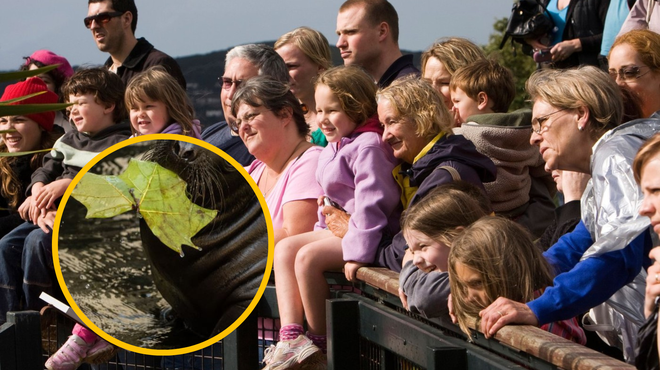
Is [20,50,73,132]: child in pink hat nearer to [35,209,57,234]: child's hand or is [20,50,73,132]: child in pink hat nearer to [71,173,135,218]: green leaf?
[35,209,57,234]: child's hand

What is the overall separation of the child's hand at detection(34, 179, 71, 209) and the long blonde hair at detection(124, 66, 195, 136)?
0.53 m

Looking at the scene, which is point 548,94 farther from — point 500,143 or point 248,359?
point 248,359

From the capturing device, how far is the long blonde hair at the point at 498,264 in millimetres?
3137

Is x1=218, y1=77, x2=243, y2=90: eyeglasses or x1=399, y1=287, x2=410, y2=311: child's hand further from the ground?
x1=218, y1=77, x2=243, y2=90: eyeglasses

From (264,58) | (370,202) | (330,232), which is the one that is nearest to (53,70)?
(264,58)

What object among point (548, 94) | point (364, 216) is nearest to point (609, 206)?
point (548, 94)

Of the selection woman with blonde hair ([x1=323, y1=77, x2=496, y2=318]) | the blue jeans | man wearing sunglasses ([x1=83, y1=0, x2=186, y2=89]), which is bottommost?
the blue jeans

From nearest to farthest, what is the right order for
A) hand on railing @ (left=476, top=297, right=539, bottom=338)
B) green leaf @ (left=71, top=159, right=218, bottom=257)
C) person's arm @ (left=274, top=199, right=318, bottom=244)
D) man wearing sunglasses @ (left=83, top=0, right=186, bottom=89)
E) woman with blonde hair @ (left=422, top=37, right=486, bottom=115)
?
1. hand on railing @ (left=476, top=297, right=539, bottom=338)
2. green leaf @ (left=71, top=159, right=218, bottom=257)
3. person's arm @ (left=274, top=199, right=318, bottom=244)
4. woman with blonde hair @ (left=422, top=37, right=486, bottom=115)
5. man wearing sunglasses @ (left=83, top=0, right=186, bottom=89)

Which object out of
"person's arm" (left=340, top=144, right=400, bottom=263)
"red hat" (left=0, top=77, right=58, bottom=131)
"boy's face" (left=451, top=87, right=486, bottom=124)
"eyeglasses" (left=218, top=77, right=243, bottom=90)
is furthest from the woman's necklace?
"red hat" (left=0, top=77, right=58, bottom=131)

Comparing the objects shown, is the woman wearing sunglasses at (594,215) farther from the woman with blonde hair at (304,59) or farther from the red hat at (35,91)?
the red hat at (35,91)

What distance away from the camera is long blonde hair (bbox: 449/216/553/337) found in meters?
3.14

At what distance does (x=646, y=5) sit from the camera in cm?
552

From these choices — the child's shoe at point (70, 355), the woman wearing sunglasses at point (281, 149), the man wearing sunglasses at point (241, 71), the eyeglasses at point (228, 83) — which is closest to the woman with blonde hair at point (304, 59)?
the man wearing sunglasses at point (241, 71)

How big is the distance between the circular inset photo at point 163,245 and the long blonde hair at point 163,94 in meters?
0.93
